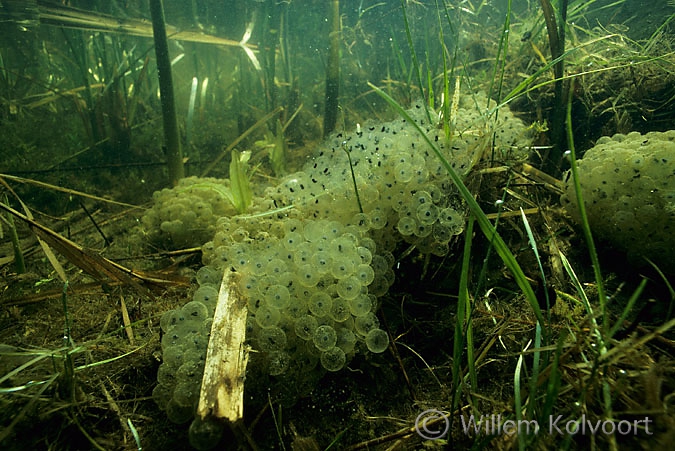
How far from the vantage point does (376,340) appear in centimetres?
141

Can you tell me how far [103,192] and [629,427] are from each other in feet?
16.6

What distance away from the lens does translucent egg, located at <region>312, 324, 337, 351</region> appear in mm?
1333

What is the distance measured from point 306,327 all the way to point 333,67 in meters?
3.90

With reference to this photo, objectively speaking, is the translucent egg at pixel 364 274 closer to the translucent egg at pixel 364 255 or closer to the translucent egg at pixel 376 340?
the translucent egg at pixel 364 255

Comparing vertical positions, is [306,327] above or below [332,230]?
below

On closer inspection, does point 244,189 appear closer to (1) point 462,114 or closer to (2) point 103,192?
(1) point 462,114

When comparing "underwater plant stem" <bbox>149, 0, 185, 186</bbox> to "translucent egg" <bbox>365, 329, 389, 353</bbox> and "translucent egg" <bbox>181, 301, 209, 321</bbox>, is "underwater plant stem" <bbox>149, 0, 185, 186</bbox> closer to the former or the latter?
"translucent egg" <bbox>181, 301, 209, 321</bbox>

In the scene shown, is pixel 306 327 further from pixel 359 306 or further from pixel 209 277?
pixel 209 277

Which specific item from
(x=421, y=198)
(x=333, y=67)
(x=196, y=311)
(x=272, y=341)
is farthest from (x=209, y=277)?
(x=333, y=67)

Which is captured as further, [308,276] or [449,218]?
[449,218]

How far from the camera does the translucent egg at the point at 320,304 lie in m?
1.42

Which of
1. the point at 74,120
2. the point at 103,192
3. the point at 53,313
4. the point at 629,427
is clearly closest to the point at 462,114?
the point at 629,427

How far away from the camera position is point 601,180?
1.90 meters

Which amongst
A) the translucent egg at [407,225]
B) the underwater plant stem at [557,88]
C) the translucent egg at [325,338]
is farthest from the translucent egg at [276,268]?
the underwater plant stem at [557,88]
